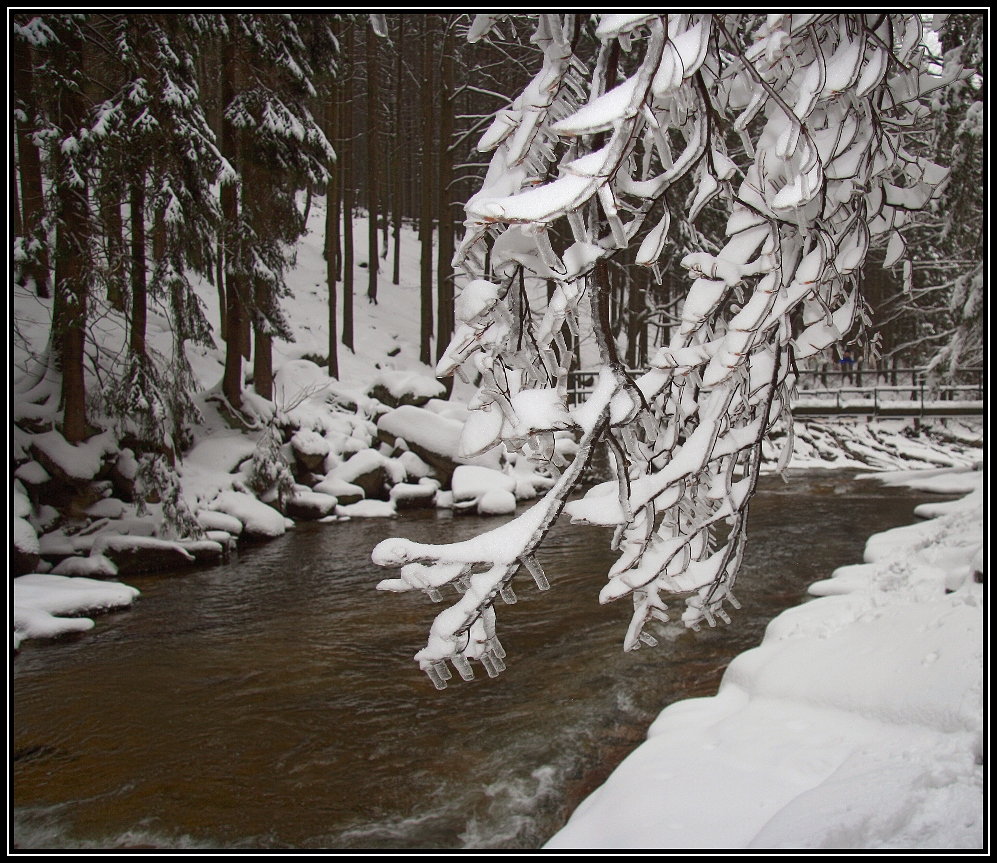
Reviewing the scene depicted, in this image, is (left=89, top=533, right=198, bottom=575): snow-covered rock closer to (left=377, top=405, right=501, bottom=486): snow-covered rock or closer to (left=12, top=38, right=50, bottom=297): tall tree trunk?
(left=12, top=38, right=50, bottom=297): tall tree trunk

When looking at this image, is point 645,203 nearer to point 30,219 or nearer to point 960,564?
point 960,564

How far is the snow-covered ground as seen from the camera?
295 cm

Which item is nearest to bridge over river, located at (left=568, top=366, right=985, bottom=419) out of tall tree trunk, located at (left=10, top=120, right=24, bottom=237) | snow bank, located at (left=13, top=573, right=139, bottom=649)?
tall tree trunk, located at (left=10, top=120, right=24, bottom=237)

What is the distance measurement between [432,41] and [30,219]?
47.9 ft

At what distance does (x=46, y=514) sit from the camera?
1062 cm

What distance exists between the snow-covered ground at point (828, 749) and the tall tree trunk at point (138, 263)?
365 inches

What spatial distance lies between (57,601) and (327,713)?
4.21 meters

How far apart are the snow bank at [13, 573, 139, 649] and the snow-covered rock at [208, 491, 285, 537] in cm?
319

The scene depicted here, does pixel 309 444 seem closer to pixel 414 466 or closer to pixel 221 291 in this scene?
pixel 414 466

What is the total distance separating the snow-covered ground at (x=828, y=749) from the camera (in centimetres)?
295

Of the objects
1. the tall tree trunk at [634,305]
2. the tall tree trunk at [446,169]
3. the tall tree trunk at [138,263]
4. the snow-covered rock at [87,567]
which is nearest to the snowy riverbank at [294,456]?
the snow-covered rock at [87,567]

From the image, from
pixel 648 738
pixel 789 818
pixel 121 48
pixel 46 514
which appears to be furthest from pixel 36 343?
pixel 789 818

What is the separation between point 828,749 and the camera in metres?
4.10

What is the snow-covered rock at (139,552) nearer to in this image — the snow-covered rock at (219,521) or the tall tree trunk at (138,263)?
the snow-covered rock at (219,521)
